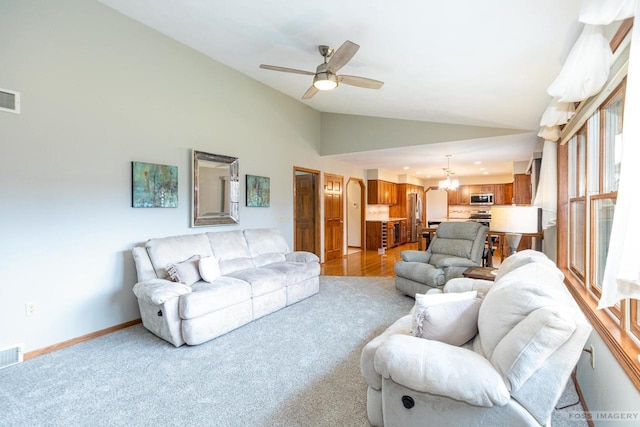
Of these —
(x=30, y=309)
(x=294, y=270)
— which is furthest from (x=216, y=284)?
(x=30, y=309)

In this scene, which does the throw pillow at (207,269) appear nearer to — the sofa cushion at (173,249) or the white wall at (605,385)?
the sofa cushion at (173,249)

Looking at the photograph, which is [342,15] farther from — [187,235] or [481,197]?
[481,197]

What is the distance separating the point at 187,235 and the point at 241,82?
98.3 inches

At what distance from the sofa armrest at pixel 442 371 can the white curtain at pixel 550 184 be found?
2.81 metres

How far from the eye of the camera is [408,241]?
10516mm

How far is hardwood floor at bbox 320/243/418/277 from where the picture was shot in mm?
5805

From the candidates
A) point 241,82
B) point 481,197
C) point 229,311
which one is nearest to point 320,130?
point 241,82

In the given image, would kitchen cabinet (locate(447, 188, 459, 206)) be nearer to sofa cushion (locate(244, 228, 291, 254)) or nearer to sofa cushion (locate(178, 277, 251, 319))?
sofa cushion (locate(244, 228, 291, 254))

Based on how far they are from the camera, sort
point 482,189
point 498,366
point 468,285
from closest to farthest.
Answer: point 498,366, point 468,285, point 482,189

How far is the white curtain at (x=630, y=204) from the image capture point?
0.98 meters

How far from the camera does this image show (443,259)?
3891mm

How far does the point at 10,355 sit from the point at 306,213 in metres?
4.93

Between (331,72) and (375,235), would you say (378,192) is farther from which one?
(331,72)

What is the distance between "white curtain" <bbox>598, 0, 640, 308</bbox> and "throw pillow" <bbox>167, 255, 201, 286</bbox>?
10.5ft
